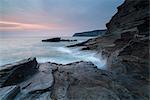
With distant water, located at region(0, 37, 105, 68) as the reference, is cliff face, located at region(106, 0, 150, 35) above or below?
above

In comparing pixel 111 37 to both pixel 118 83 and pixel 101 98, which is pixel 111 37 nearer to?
pixel 118 83

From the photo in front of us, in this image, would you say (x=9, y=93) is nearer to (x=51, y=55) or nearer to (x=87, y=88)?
(x=87, y=88)

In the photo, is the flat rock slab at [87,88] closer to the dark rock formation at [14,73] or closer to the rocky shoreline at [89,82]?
the rocky shoreline at [89,82]

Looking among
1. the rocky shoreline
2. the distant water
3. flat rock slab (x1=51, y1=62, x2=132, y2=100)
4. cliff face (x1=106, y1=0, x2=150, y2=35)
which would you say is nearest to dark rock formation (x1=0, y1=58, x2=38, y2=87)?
the rocky shoreline

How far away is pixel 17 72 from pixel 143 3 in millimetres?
10028

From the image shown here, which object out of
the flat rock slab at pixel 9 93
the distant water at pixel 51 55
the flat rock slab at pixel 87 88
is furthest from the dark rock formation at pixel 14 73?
the distant water at pixel 51 55

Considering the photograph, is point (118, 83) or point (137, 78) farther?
point (137, 78)

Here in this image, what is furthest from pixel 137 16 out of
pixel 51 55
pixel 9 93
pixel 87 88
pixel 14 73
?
pixel 51 55

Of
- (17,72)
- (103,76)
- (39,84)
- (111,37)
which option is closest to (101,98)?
(103,76)

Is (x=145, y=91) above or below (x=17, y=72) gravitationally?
below

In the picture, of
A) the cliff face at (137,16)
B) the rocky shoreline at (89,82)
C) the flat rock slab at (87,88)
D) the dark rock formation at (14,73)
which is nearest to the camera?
the flat rock slab at (87,88)

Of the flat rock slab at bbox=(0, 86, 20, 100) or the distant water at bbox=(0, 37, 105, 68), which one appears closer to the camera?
the flat rock slab at bbox=(0, 86, 20, 100)

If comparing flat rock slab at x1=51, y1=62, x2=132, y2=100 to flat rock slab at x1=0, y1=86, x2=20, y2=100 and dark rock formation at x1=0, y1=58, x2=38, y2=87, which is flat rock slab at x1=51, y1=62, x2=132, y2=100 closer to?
flat rock slab at x1=0, y1=86, x2=20, y2=100

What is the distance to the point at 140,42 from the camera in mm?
8500
